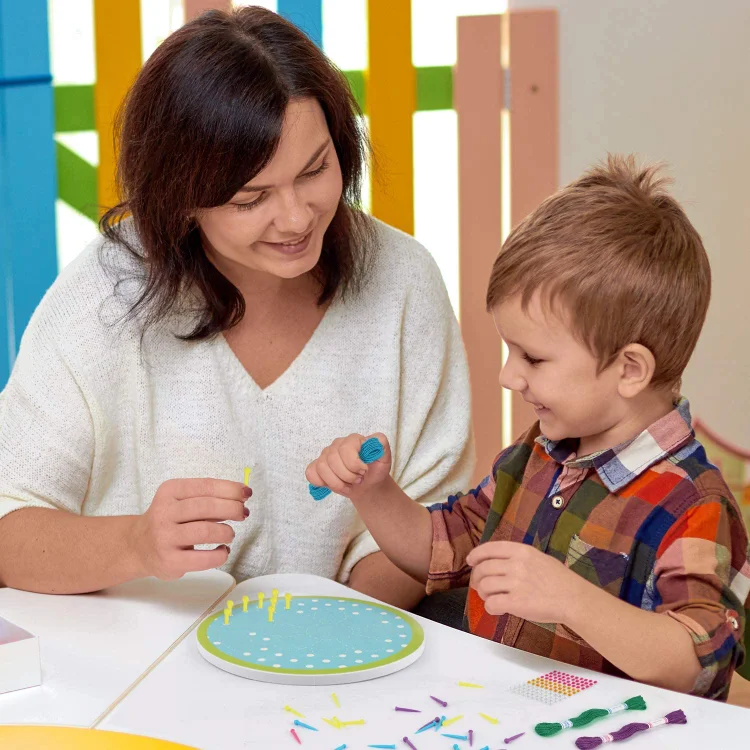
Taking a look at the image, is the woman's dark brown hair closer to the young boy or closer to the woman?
the woman

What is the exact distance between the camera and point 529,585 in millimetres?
915

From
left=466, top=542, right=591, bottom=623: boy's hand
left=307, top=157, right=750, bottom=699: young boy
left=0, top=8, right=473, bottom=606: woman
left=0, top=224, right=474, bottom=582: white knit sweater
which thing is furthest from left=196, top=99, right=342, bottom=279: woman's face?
left=466, top=542, right=591, bottom=623: boy's hand

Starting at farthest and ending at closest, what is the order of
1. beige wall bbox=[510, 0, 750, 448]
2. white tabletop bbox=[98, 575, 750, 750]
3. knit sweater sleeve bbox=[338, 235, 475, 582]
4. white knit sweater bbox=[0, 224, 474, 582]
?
beige wall bbox=[510, 0, 750, 448] < knit sweater sleeve bbox=[338, 235, 475, 582] < white knit sweater bbox=[0, 224, 474, 582] < white tabletop bbox=[98, 575, 750, 750]

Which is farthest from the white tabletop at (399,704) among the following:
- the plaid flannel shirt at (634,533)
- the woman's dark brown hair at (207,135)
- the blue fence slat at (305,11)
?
the blue fence slat at (305,11)

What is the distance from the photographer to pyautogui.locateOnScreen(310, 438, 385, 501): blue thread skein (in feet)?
3.71

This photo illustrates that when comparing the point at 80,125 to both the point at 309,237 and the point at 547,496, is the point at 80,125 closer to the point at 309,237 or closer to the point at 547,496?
the point at 309,237

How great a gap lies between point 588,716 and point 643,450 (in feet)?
1.08

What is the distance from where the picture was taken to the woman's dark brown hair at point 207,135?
123 centimetres

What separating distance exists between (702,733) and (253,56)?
90 cm

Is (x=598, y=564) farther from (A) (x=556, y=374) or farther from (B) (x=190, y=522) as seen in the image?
(B) (x=190, y=522)

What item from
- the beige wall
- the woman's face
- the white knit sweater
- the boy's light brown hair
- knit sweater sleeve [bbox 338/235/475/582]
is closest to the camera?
the boy's light brown hair

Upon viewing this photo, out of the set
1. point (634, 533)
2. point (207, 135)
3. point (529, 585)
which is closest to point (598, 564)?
point (634, 533)

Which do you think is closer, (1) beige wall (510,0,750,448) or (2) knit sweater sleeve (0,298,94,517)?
(2) knit sweater sleeve (0,298,94,517)

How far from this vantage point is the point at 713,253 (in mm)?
2516
